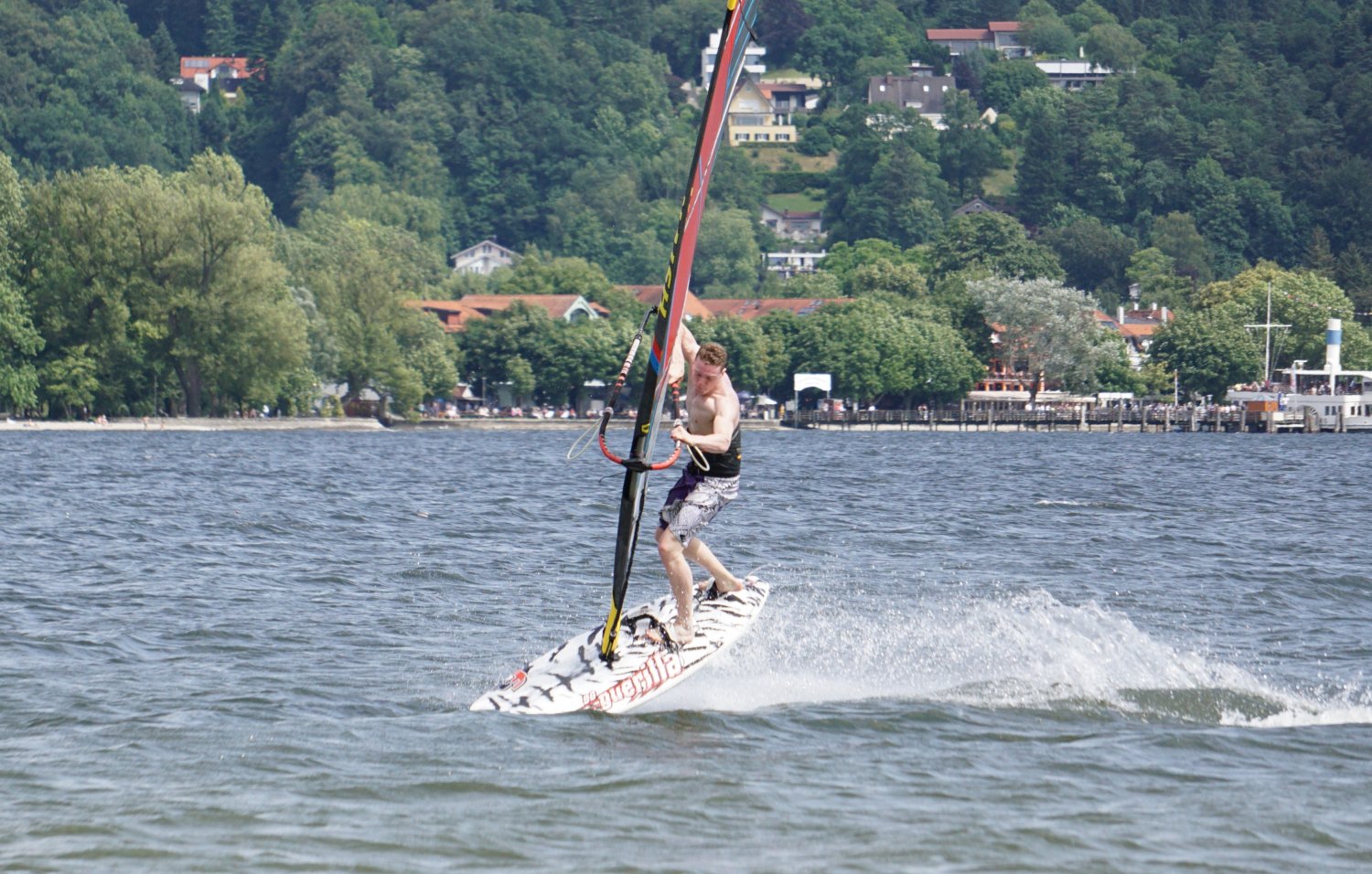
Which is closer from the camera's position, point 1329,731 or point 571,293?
point 1329,731

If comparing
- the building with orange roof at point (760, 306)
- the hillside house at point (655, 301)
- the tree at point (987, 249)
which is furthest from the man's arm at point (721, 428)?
the tree at point (987, 249)

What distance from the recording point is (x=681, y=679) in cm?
1477

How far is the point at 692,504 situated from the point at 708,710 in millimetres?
1642

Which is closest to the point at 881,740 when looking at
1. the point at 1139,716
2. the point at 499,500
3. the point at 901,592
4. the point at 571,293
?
the point at 1139,716

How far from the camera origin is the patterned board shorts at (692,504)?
47.6 ft

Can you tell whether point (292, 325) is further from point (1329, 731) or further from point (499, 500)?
point (1329, 731)

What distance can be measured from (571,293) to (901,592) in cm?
12582

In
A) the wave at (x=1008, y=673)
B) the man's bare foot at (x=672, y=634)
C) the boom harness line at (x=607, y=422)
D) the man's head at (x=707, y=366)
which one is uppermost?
the man's head at (x=707, y=366)

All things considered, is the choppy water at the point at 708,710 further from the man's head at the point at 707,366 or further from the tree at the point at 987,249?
the tree at the point at 987,249

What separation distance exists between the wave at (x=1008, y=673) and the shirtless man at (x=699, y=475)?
3.63 feet

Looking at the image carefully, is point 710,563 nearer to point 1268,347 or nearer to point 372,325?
point 372,325

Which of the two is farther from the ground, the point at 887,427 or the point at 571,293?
the point at 571,293

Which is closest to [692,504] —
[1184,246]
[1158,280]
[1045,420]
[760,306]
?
[1045,420]

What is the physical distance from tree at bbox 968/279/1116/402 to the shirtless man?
4505 inches
